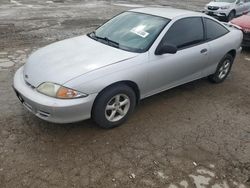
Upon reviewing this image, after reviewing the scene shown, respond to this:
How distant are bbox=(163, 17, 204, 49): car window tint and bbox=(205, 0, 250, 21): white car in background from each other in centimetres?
956

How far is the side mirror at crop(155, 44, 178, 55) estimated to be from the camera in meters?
4.19

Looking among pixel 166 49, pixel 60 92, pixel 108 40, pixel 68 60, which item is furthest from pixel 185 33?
pixel 60 92

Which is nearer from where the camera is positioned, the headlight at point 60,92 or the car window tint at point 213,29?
the headlight at point 60,92

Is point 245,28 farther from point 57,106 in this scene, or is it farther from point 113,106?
point 57,106

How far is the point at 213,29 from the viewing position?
533 cm

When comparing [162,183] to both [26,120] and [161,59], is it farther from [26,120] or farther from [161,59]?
[26,120]

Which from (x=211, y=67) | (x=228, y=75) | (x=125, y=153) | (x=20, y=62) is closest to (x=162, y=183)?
(x=125, y=153)

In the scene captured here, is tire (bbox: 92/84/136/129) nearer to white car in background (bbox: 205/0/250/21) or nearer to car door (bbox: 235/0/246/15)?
white car in background (bbox: 205/0/250/21)

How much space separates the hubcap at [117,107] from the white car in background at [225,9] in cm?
1133

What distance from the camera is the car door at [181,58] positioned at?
4.32 m

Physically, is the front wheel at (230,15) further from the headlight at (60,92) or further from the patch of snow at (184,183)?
the patch of snow at (184,183)

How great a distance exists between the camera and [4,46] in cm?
741

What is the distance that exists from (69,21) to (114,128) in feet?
25.8

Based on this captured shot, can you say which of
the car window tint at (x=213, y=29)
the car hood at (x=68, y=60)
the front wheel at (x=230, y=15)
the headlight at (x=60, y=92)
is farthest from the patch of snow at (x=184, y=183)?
the front wheel at (x=230, y=15)
